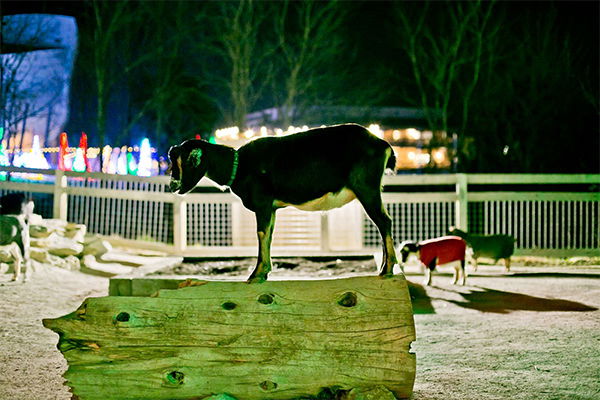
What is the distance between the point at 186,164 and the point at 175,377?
1230 millimetres

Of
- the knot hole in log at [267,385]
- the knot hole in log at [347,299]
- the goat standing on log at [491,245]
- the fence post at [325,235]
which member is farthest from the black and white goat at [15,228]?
the goat standing on log at [491,245]

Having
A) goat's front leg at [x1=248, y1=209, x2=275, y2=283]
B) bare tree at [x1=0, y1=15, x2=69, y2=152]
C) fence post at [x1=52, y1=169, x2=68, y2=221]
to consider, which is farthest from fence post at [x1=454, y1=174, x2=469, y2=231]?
bare tree at [x1=0, y1=15, x2=69, y2=152]

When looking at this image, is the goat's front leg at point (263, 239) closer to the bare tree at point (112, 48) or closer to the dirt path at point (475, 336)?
the dirt path at point (475, 336)

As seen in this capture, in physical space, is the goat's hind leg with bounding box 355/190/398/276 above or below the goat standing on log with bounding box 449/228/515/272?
above

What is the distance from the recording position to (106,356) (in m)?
3.57

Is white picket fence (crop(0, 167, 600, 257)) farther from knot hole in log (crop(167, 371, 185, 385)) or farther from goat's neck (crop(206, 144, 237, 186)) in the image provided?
knot hole in log (crop(167, 371, 185, 385))

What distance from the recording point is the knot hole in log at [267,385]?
355cm

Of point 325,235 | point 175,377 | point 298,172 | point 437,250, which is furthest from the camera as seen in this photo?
point 325,235

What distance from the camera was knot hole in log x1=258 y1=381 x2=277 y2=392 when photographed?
355 cm

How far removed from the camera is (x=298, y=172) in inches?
149

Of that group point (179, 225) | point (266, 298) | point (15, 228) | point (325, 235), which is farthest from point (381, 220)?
Result: point (179, 225)

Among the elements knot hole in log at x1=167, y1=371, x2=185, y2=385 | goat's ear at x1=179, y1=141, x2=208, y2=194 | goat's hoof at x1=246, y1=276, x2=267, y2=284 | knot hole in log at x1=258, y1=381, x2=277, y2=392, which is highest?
goat's ear at x1=179, y1=141, x2=208, y2=194

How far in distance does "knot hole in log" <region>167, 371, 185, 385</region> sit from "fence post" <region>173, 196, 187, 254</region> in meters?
7.79

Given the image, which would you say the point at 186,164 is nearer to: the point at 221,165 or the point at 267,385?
the point at 221,165
